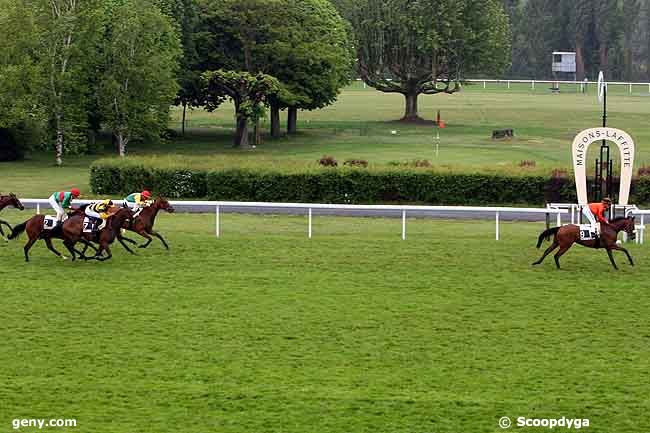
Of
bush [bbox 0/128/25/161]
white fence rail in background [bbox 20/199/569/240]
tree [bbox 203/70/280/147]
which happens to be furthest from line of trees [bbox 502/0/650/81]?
white fence rail in background [bbox 20/199/569/240]

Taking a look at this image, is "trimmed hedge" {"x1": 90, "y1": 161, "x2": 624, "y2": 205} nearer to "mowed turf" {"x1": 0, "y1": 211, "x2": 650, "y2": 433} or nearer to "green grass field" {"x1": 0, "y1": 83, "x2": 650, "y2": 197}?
"green grass field" {"x1": 0, "y1": 83, "x2": 650, "y2": 197}

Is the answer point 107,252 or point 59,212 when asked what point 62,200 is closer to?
point 59,212

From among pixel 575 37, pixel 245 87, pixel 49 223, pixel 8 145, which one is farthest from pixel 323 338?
pixel 575 37

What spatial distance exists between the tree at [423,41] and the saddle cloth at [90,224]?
37339 millimetres

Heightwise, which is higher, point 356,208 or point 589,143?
point 589,143

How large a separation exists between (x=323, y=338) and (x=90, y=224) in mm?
5061

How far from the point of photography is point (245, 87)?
3912 cm

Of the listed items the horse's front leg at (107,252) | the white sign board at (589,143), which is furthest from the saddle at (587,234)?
the horse's front leg at (107,252)

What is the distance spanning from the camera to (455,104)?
2478 inches

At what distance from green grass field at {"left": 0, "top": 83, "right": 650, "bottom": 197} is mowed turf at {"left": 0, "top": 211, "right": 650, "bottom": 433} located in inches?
368

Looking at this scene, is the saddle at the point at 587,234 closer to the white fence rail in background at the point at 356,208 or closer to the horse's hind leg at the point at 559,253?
the horse's hind leg at the point at 559,253

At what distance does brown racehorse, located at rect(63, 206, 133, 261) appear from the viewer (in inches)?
618

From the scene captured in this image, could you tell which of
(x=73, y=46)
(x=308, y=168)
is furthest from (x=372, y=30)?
(x=308, y=168)

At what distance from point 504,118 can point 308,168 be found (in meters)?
30.8
